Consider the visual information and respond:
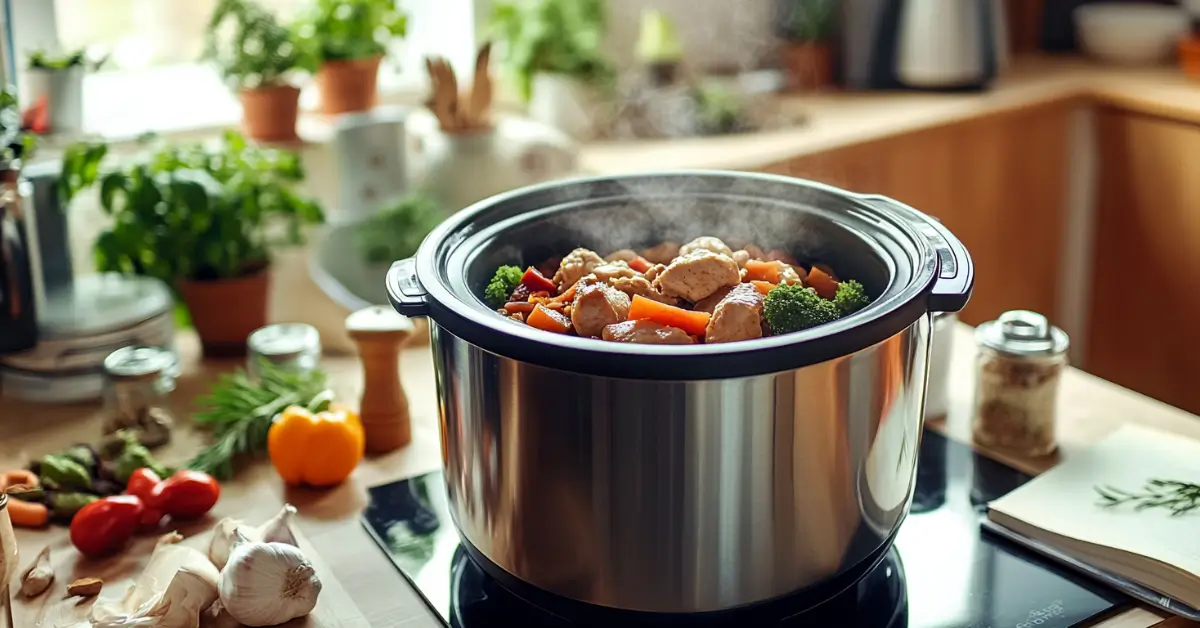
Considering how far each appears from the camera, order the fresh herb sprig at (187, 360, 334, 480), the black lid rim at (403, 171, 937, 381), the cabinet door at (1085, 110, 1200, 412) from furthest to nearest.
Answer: the cabinet door at (1085, 110, 1200, 412) → the fresh herb sprig at (187, 360, 334, 480) → the black lid rim at (403, 171, 937, 381)

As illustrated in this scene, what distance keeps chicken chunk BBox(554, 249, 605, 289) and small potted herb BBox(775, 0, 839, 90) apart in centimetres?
171

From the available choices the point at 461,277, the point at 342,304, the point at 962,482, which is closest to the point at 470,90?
the point at 342,304

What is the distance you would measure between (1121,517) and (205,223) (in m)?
1.19

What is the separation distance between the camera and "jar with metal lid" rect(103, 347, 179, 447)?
1.44 meters

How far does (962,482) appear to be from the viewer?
4.34 feet

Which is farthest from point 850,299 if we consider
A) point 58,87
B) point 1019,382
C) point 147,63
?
point 147,63

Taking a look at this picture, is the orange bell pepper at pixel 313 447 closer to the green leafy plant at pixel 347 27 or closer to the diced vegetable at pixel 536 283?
the diced vegetable at pixel 536 283

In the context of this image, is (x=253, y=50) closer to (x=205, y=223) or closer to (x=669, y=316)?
(x=205, y=223)

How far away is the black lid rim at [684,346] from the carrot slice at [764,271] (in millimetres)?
206

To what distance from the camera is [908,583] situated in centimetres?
115

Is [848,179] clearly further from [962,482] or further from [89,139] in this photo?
[89,139]

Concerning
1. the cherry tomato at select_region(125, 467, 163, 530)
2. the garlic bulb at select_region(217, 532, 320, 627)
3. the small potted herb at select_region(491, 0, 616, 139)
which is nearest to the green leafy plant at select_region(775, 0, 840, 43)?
the small potted herb at select_region(491, 0, 616, 139)

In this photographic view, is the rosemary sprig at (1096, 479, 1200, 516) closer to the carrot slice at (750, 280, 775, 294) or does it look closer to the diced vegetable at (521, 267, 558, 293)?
the carrot slice at (750, 280, 775, 294)

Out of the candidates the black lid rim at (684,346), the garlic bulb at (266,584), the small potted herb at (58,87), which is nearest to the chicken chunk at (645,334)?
the black lid rim at (684,346)
